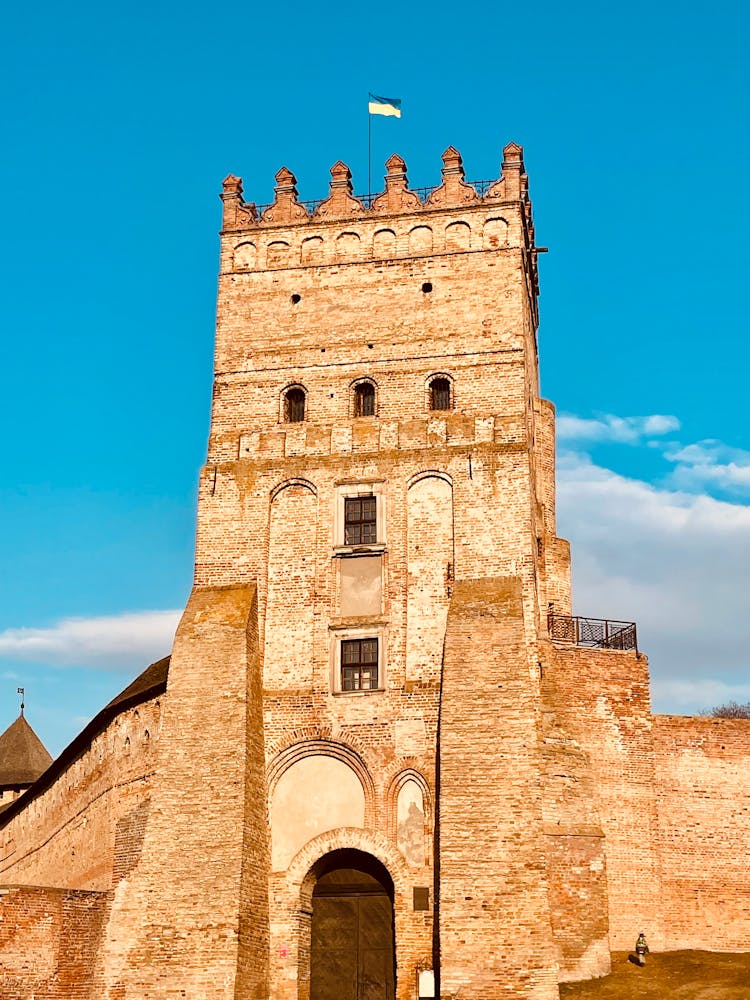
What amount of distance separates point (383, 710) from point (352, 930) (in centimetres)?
406

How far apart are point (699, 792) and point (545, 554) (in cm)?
645

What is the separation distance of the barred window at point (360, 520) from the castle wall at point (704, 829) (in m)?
7.39

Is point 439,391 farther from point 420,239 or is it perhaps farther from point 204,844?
point 204,844

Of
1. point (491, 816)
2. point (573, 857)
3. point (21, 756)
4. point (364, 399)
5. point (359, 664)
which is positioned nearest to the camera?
point (491, 816)

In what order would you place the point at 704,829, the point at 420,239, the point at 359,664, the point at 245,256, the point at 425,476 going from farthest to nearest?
the point at 245,256 < the point at 420,239 < the point at 704,829 < the point at 425,476 < the point at 359,664

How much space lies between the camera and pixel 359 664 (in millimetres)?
25406

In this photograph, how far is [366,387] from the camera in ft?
92.0

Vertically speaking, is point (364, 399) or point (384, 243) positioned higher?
point (384, 243)

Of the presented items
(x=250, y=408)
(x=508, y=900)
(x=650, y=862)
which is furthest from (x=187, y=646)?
(x=650, y=862)

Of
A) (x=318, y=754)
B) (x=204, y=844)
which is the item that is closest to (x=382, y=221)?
(x=318, y=754)

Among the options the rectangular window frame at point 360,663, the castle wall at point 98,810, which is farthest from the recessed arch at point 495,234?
the castle wall at point 98,810

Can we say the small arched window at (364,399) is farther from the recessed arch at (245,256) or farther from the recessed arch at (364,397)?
the recessed arch at (245,256)

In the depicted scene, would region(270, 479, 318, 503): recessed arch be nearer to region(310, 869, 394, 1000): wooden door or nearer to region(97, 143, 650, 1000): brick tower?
region(97, 143, 650, 1000): brick tower

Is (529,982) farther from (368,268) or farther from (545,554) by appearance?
(368,268)
